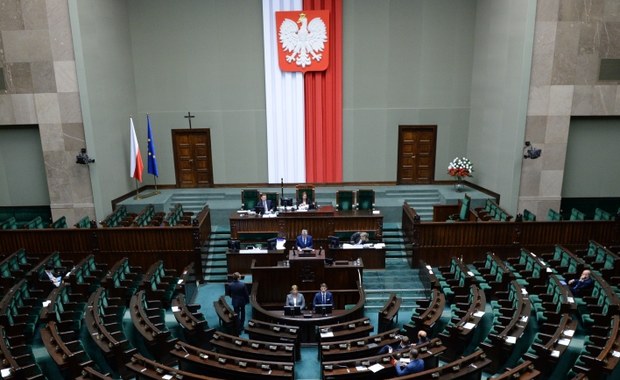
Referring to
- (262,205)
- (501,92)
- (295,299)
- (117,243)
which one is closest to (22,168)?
(117,243)

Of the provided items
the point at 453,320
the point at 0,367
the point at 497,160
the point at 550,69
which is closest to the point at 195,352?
the point at 0,367

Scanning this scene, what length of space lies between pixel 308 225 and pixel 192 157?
22.8 feet

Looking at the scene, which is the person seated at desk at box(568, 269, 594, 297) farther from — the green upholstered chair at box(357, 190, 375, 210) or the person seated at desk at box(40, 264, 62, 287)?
the person seated at desk at box(40, 264, 62, 287)

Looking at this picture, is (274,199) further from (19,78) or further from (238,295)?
(19,78)

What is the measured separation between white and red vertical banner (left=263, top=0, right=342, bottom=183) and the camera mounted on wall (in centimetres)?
657

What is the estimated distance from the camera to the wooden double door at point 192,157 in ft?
55.0

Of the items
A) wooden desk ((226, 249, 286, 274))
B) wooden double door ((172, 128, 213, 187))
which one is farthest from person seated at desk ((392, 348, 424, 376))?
wooden double door ((172, 128, 213, 187))

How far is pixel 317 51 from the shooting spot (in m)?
16.0

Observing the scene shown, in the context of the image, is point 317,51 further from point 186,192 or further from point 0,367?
point 0,367

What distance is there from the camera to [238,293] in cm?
920

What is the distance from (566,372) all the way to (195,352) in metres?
6.37

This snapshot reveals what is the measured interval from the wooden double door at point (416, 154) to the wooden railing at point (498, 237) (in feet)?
17.8

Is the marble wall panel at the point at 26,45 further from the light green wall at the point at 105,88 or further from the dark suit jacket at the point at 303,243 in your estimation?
the dark suit jacket at the point at 303,243

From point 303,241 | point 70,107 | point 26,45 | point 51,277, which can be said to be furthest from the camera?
point 70,107
